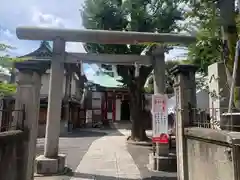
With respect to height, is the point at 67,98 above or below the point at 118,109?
above

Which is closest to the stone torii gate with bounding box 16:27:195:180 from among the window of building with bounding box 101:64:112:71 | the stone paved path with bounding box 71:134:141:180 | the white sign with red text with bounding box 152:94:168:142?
the stone paved path with bounding box 71:134:141:180

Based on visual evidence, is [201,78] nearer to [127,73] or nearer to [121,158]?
[121,158]

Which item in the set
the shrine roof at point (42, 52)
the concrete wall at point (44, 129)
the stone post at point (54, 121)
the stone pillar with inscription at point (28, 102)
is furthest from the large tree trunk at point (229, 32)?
the shrine roof at point (42, 52)

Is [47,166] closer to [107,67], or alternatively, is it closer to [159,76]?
[159,76]

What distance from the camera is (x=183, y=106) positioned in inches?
226

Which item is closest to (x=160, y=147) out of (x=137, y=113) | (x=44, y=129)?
(x=137, y=113)

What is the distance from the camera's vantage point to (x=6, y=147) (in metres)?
4.07

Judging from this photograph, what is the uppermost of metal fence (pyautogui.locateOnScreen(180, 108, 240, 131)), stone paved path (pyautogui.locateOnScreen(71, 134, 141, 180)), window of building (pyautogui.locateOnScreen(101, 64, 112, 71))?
window of building (pyautogui.locateOnScreen(101, 64, 112, 71))

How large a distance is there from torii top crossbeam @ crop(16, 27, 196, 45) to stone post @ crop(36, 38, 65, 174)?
296 mm

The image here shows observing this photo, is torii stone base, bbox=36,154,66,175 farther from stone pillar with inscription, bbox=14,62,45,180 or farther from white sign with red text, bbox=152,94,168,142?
white sign with red text, bbox=152,94,168,142

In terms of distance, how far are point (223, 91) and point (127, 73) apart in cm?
859

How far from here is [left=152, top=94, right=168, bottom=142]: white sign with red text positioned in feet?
23.8

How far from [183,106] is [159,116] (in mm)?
1653

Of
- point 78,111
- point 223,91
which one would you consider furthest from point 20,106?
point 78,111
